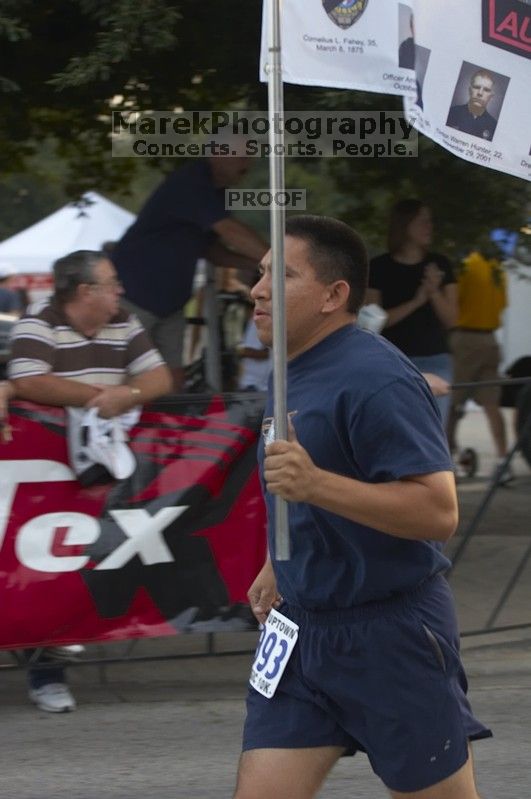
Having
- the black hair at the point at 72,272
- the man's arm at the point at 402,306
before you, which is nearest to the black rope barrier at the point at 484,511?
the man's arm at the point at 402,306

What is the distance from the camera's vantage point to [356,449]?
2994mm

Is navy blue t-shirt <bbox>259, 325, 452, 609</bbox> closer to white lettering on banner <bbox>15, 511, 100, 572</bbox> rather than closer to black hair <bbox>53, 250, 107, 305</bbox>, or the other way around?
white lettering on banner <bbox>15, 511, 100, 572</bbox>

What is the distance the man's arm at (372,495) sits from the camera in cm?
283

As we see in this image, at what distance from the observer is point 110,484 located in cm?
567

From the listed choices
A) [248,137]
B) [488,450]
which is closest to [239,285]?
[488,450]

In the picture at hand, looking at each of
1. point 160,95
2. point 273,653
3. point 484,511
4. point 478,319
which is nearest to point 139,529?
point 484,511

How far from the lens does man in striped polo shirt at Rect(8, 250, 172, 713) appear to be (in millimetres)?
5578

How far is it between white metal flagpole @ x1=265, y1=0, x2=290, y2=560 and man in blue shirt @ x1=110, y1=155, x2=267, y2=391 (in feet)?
13.9

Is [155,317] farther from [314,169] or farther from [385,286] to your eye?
[314,169]

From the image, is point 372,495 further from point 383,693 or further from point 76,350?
point 76,350

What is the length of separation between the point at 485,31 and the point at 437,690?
2.84 meters

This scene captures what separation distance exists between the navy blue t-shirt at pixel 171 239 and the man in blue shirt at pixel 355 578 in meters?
4.12

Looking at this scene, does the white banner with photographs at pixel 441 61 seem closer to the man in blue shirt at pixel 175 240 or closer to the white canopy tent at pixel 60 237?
the man in blue shirt at pixel 175 240

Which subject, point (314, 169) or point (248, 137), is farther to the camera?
point (314, 169)
